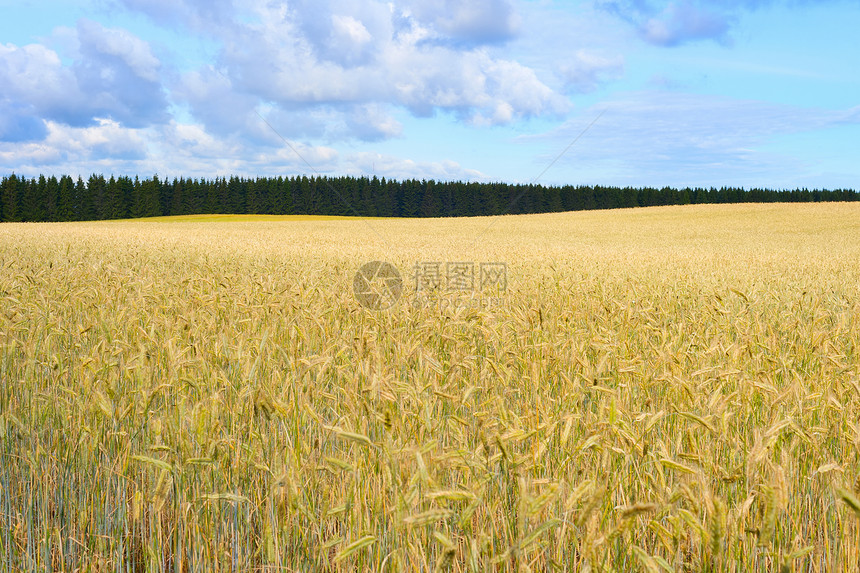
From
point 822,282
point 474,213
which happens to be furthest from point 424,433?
point 474,213

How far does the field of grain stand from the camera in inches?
67.1

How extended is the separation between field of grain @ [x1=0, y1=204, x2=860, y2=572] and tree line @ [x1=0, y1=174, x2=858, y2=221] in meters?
50.8

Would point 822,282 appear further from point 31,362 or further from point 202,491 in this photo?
point 31,362

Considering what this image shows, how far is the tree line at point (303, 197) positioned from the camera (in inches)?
2539

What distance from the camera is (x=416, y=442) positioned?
2.36 m

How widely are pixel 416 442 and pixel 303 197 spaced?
74.0 metres

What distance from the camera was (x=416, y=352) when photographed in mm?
3637

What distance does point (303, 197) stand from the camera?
7319cm

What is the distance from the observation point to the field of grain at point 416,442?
1704mm

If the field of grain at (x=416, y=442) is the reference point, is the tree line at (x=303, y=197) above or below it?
above

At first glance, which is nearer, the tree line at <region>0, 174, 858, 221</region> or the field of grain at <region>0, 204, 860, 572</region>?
the field of grain at <region>0, 204, 860, 572</region>

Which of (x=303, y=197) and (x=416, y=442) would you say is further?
(x=303, y=197)

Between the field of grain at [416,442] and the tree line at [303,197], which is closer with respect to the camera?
the field of grain at [416,442]

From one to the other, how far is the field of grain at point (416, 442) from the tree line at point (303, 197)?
50770 mm
